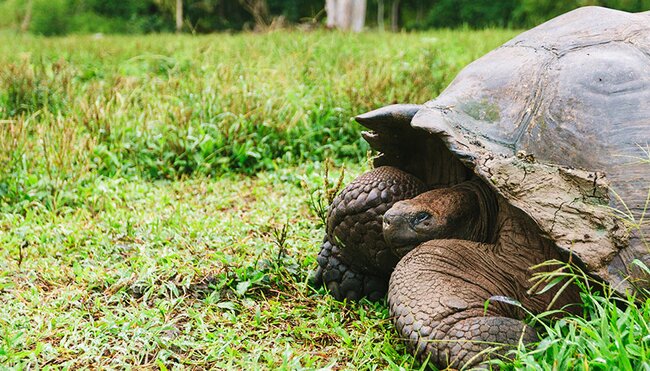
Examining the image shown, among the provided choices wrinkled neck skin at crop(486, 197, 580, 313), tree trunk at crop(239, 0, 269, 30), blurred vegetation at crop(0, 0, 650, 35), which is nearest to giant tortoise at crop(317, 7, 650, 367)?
wrinkled neck skin at crop(486, 197, 580, 313)

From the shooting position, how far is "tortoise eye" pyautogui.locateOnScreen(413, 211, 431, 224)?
2.34 metres

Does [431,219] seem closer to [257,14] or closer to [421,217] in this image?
[421,217]

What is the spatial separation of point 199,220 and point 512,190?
6.12 feet

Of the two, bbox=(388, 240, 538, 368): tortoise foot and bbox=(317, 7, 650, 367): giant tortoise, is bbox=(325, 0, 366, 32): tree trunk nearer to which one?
bbox=(317, 7, 650, 367): giant tortoise

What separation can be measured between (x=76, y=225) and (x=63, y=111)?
220cm

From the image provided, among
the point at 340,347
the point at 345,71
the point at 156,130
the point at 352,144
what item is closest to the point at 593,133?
the point at 340,347

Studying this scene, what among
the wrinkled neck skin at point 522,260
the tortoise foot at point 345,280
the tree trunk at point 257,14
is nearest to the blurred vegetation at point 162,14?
the tree trunk at point 257,14

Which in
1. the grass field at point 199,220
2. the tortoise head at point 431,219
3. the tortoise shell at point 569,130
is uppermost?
the tortoise shell at point 569,130

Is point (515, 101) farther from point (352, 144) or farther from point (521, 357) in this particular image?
point (352, 144)

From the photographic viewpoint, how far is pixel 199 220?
355 centimetres

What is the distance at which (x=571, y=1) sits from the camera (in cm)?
2633

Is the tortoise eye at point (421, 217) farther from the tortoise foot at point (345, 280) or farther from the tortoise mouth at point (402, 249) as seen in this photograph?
the tortoise foot at point (345, 280)

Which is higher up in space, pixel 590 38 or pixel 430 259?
pixel 590 38

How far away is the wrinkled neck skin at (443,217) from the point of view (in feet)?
7.67
